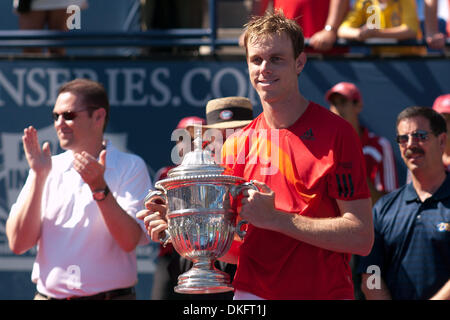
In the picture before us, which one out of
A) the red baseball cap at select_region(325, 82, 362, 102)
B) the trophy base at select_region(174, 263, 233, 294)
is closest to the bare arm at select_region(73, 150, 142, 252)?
the trophy base at select_region(174, 263, 233, 294)

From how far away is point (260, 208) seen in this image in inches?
126

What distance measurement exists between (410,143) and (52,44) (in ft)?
11.1

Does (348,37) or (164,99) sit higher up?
(348,37)

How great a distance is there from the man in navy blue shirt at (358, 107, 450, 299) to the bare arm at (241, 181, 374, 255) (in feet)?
5.15

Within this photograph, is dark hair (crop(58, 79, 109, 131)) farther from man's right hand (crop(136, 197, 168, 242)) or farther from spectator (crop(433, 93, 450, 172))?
spectator (crop(433, 93, 450, 172))

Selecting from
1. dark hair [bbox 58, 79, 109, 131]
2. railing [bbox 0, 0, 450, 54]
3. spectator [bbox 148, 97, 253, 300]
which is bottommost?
spectator [bbox 148, 97, 253, 300]

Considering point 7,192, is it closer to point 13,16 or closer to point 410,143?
point 13,16

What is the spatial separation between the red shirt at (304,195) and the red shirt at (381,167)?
2.63 meters

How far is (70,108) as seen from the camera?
4.89 m

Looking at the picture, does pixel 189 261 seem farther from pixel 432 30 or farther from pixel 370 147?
pixel 432 30

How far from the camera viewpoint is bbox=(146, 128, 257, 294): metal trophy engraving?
133 inches

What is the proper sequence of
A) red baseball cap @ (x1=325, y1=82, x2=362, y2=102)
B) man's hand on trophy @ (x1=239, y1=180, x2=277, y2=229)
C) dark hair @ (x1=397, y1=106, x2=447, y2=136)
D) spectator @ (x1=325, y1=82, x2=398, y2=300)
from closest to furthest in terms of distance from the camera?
man's hand on trophy @ (x1=239, y1=180, x2=277, y2=229), dark hair @ (x1=397, y1=106, x2=447, y2=136), spectator @ (x1=325, y1=82, x2=398, y2=300), red baseball cap @ (x1=325, y1=82, x2=362, y2=102)

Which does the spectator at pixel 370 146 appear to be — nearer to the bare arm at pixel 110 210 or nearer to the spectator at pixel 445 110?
the spectator at pixel 445 110
